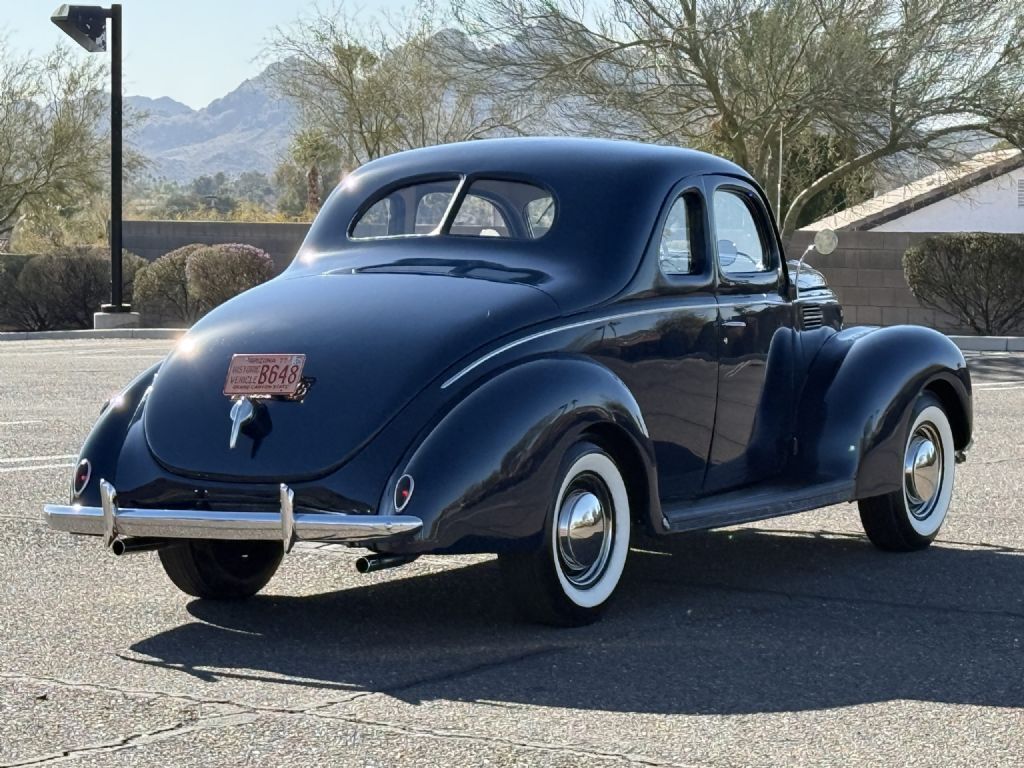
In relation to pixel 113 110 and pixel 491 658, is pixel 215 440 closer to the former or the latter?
pixel 491 658

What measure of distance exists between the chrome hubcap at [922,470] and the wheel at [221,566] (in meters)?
2.94

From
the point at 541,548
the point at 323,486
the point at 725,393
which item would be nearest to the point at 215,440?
the point at 323,486

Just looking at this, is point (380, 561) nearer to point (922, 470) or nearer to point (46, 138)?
point (922, 470)

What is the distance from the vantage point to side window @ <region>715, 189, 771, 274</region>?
777 centimetres

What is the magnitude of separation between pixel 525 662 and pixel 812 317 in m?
3.03

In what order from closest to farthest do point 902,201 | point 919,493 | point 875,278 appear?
point 919,493 < point 875,278 < point 902,201

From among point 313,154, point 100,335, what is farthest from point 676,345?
point 313,154

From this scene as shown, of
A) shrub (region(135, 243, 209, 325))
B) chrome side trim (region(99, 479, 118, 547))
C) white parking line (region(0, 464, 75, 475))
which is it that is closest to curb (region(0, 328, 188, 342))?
shrub (region(135, 243, 209, 325))

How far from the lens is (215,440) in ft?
20.5

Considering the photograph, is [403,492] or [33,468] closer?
[403,492]

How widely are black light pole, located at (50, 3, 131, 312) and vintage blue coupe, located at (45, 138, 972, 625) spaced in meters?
22.9

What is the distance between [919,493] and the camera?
830 centimetres

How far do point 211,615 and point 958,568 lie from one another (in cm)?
320

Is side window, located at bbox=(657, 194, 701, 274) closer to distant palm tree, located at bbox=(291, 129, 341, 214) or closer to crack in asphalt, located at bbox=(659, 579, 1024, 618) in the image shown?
crack in asphalt, located at bbox=(659, 579, 1024, 618)
